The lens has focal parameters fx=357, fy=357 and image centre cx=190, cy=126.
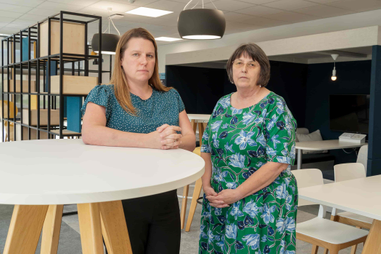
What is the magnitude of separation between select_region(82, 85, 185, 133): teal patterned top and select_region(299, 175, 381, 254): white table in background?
1.01 meters

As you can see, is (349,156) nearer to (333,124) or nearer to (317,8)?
(333,124)

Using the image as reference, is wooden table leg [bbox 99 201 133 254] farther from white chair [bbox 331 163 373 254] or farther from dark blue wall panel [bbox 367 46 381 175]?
dark blue wall panel [bbox 367 46 381 175]

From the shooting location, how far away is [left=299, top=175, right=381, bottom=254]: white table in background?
183 cm

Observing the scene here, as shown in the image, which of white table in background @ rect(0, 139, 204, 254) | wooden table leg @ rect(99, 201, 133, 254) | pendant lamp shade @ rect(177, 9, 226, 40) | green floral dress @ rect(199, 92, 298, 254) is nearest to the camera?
white table in background @ rect(0, 139, 204, 254)

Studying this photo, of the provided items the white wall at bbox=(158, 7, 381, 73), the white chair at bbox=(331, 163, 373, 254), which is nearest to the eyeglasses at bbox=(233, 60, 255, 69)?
the white chair at bbox=(331, 163, 373, 254)

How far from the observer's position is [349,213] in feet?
8.87

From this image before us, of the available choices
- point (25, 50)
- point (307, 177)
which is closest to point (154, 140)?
point (307, 177)

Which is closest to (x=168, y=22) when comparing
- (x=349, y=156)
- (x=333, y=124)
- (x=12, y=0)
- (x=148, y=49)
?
(x=12, y=0)

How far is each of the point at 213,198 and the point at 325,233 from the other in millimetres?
935

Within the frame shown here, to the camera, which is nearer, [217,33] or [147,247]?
[147,247]

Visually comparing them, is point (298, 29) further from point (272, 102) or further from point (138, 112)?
point (138, 112)

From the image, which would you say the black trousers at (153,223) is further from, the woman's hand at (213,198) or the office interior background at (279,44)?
the office interior background at (279,44)

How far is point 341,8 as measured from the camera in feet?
21.9

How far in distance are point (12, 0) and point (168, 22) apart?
10.6 ft
